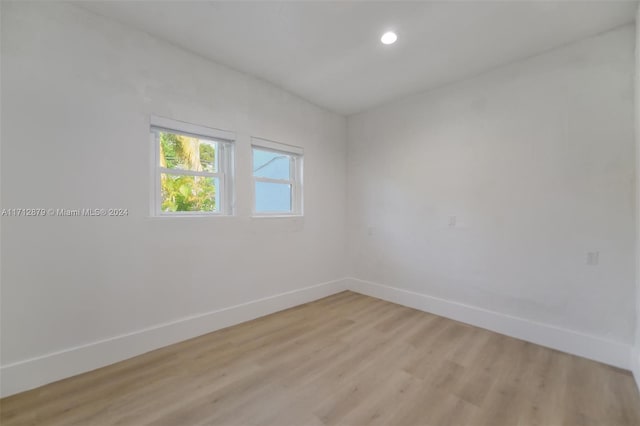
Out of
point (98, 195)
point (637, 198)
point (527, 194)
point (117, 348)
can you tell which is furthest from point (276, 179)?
point (637, 198)

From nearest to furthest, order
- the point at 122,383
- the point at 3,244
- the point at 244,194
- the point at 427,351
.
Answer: the point at 3,244 < the point at 122,383 < the point at 427,351 < the point at 244,194

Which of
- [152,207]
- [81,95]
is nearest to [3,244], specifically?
[152,207]

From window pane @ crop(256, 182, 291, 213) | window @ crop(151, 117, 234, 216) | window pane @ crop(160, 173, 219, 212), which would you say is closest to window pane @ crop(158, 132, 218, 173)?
window @ crop(151, 117, 234, 216)

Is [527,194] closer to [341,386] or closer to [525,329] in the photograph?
[525,329]

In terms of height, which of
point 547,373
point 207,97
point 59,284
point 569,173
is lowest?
point 547,373

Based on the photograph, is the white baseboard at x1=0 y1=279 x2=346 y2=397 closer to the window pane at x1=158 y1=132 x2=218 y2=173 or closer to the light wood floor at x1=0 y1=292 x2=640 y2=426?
the light wood floor at x1=0 y1=292 x2=640 y2=426

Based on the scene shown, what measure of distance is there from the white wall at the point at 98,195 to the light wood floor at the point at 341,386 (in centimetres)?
34

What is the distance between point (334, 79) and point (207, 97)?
1.48 meters

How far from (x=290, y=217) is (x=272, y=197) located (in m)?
0.36

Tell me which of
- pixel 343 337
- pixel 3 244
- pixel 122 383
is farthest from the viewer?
pixel 343 337

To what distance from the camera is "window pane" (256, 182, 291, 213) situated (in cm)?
333

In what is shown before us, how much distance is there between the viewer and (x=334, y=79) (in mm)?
3148

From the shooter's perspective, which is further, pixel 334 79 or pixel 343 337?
pixel 334 79

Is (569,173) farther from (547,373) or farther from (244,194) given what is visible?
(244,194)
